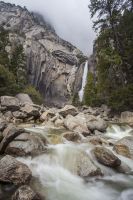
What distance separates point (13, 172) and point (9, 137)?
11.5 feet

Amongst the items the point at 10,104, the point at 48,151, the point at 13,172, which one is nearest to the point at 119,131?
the point at 10,104

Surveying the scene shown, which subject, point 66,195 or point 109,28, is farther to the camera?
point 109,28

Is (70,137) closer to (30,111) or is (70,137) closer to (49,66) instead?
(30,111)

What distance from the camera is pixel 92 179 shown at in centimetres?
1341

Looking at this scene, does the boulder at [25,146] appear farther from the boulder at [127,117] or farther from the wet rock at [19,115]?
the boulder at [127,117]

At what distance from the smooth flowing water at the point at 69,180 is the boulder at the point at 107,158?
0.29 meters

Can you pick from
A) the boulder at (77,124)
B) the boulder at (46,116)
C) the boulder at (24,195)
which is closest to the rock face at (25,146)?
the boulder at (24,195)

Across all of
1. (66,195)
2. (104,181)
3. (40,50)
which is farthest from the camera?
(40,50)

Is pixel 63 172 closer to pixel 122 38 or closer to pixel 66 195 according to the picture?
Answer: pixel 66 195

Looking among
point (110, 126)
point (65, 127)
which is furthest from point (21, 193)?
point (110, 126)

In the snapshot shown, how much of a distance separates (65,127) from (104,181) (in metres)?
9.18

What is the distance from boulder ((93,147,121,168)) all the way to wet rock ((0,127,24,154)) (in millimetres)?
4349

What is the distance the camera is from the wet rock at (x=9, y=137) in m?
14.8

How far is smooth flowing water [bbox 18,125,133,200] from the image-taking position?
1191cm
